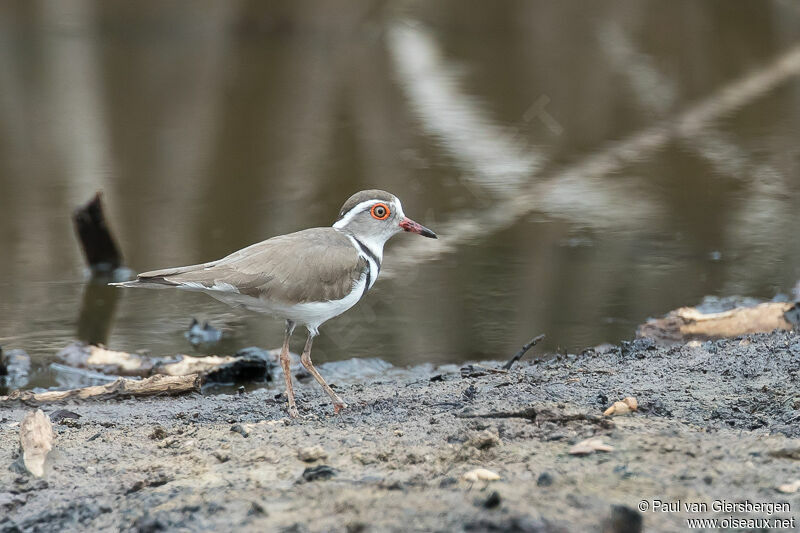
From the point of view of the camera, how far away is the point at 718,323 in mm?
7332

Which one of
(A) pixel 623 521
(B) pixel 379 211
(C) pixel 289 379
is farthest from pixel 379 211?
(A) pixel 623 521

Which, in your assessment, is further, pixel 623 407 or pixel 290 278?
pixel 290 278

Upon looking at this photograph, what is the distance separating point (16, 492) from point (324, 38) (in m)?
17.6

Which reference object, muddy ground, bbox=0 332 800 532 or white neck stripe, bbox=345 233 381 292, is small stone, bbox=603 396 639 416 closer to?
muddy ground, bbox=0 332 800 532

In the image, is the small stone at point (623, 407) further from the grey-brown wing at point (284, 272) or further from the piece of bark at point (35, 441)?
the piece of bark at point (35, 441)

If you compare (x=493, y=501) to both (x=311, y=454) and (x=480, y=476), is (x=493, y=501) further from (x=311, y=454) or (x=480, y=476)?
(x=311, y=454)

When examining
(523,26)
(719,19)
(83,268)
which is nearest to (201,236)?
(83,268)

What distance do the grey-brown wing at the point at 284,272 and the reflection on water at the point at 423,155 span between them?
2026mm

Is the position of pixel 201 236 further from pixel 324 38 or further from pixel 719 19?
pixel 719 19

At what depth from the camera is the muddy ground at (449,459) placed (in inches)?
147

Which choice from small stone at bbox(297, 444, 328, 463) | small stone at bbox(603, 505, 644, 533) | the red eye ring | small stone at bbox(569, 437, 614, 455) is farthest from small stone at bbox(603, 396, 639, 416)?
the red eye ring

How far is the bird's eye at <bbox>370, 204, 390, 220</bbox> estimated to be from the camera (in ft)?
20.4

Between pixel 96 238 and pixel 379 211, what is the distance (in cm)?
436

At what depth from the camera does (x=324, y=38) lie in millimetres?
21109
